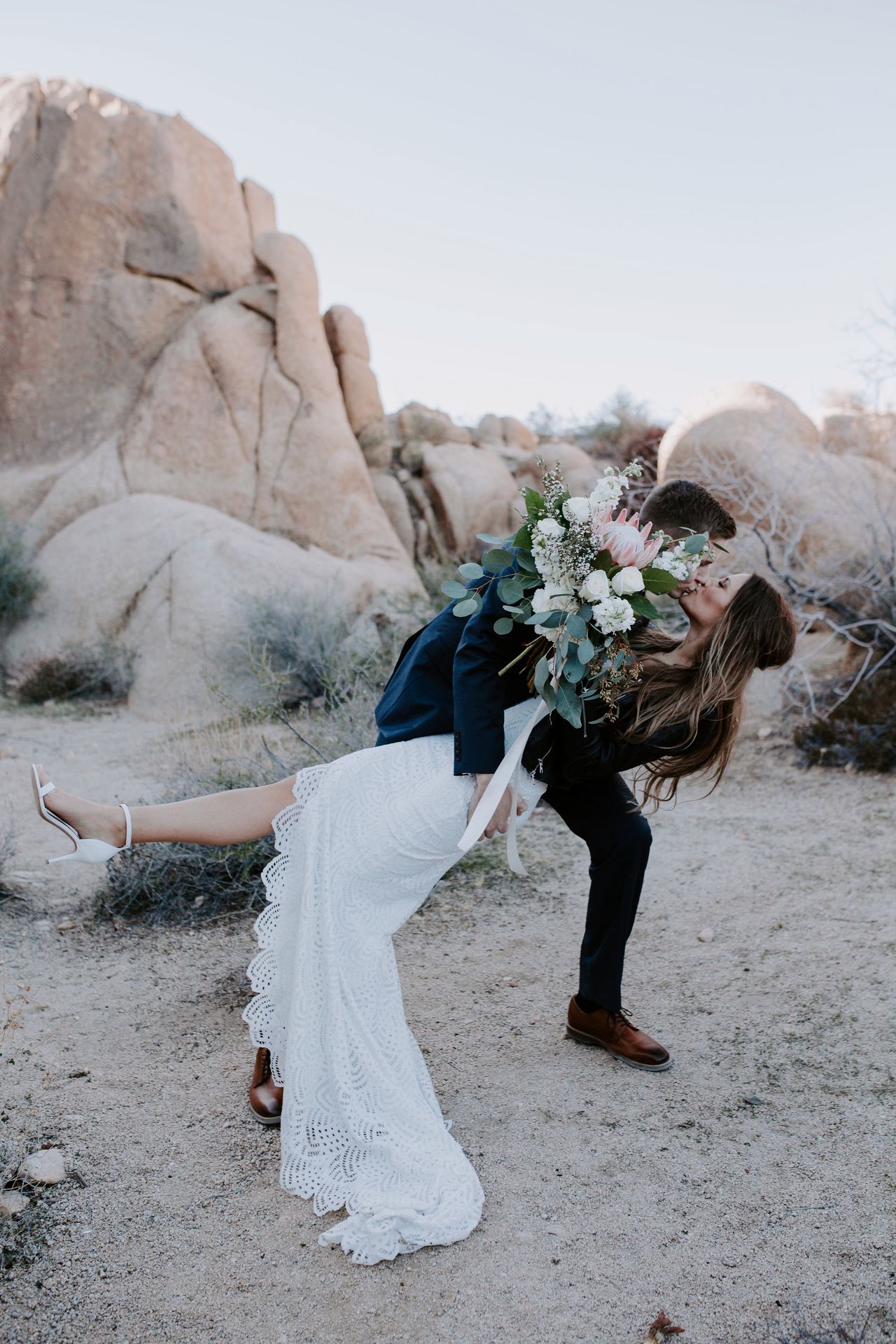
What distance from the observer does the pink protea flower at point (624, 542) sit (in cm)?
246

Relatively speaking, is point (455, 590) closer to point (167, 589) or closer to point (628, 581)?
point (628, 581)

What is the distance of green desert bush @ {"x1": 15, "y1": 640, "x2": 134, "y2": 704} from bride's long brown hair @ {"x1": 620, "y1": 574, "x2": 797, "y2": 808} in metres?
6.95

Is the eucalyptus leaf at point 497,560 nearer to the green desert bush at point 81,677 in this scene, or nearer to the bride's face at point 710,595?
the bride's face at point 710,595

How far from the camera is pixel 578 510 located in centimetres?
246

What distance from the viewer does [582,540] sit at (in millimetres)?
2498

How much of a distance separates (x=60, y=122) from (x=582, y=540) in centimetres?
1190

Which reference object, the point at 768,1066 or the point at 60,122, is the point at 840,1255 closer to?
the point at 768,1066

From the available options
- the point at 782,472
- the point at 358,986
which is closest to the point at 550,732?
the point at 358,986

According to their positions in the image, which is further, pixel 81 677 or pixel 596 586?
pixel 81 677

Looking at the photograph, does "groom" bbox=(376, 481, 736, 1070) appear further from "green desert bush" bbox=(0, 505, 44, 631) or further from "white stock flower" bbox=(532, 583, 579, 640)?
"green desert bush" bbox=(0, 505, 44, 631)

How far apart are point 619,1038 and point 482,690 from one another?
1272mm

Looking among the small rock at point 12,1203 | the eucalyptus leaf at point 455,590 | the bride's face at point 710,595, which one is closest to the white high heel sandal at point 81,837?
the small rock at point 12,1203

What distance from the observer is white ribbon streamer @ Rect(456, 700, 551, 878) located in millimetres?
2525

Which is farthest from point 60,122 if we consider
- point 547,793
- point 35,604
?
point 547,793
